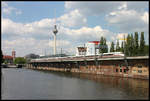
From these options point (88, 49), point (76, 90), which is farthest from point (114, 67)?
point (88, 49)

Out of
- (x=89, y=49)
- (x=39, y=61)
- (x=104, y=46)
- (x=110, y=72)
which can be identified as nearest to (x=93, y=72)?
(x=110, y=72)

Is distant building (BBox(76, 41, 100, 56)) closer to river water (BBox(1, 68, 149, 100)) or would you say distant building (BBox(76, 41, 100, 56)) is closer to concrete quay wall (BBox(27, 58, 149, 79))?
concrete quay wall (BBox(27, 58, 149, 79))

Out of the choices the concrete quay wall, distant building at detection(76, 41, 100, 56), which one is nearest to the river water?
the concrete quay wall

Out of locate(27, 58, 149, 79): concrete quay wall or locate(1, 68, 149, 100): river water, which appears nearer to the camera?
locate(1, 68, 149, 100): river water

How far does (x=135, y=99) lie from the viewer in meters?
31.1

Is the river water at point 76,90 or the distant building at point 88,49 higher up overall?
the distant building at point 88,49

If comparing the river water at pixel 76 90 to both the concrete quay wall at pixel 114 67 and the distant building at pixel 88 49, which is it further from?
the distant building at pixel 88 49

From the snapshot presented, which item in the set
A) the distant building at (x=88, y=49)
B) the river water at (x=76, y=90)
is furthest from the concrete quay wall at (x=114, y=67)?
the distant building at (x=88, y=49)

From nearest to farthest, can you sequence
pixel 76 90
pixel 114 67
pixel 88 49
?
pixel 76 90 → pixel 114 67 → pixel 88 49

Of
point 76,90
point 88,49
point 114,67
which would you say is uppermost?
point 88,49

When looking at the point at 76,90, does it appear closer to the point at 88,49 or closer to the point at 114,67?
the point at 114,67

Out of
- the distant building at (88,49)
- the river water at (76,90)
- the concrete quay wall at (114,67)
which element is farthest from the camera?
the distant building at (88,49)

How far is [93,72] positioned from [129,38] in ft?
69.1

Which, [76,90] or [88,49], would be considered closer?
[76,90]
